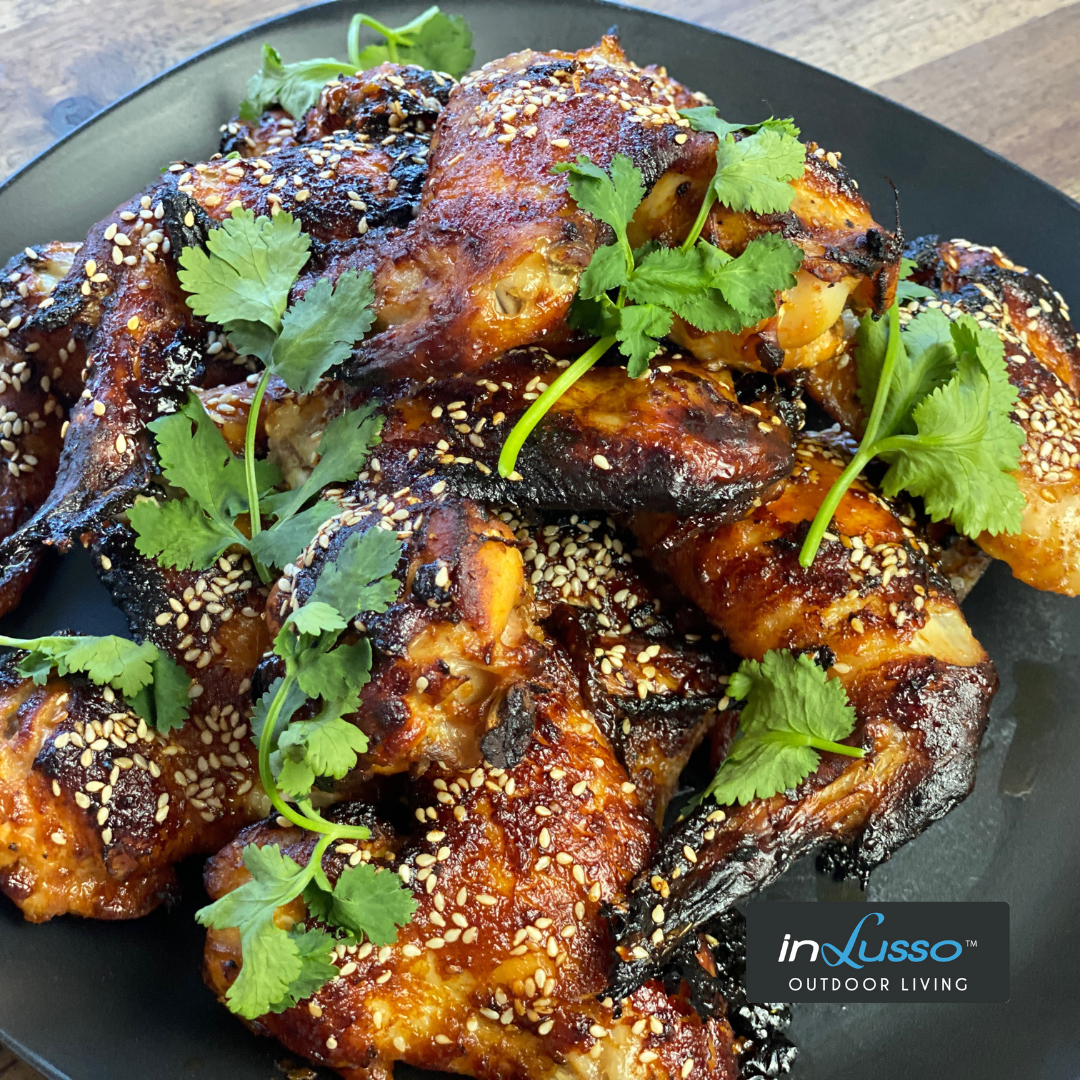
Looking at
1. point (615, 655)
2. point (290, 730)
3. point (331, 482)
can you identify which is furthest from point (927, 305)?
point (290, 730)

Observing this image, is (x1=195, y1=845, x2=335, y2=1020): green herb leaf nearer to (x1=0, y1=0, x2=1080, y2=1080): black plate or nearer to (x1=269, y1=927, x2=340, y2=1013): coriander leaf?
(x1=269, y1=927, x2=340, y2=1013): coriander leaf

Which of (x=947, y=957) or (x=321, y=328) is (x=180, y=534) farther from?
(x=947, y=957)

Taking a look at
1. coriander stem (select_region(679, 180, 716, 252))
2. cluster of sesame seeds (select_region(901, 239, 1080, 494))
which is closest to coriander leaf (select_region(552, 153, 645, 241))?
coriander stem (select_region(679, 180, 716, 252))

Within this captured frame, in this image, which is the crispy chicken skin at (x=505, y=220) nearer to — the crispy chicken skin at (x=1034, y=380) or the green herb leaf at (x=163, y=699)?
the green herb leaf at (x=163, y=699)

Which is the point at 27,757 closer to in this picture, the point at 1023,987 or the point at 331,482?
the point at 331,482

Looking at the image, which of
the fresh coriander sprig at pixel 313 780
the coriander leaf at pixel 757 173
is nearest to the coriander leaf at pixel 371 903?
the fresh coriander sprig at pixel 313 780

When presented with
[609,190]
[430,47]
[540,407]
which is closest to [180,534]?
[540,407]
